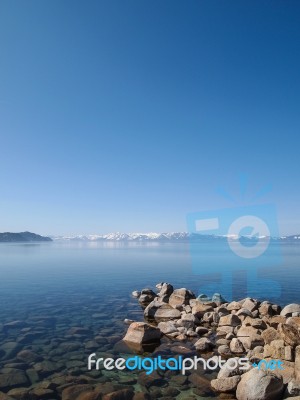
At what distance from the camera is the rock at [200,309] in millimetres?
24953

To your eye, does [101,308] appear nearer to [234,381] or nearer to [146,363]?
[146,363]

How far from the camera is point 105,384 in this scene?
45.2 ft

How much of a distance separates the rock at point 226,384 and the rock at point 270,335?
4670mm

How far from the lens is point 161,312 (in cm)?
2650

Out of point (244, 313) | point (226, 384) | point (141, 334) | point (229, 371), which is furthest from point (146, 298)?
point (226, 384)

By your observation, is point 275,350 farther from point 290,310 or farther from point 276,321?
point 290,310

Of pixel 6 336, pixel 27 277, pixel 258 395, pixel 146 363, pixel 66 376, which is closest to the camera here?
pixel 258 395

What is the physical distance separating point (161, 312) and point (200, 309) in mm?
3405

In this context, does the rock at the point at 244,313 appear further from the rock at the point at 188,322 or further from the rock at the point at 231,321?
the rock at the point at 188,322

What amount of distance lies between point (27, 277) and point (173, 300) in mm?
29167

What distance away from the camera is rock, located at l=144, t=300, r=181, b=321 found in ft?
84.2

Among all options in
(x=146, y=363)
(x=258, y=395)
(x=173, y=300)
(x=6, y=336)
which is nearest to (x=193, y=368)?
(x=146, y=363)

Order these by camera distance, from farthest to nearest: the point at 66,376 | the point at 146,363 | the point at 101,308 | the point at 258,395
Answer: the point at 101,308, the point at 146,363, the point at 66,376, the point at 258,395
